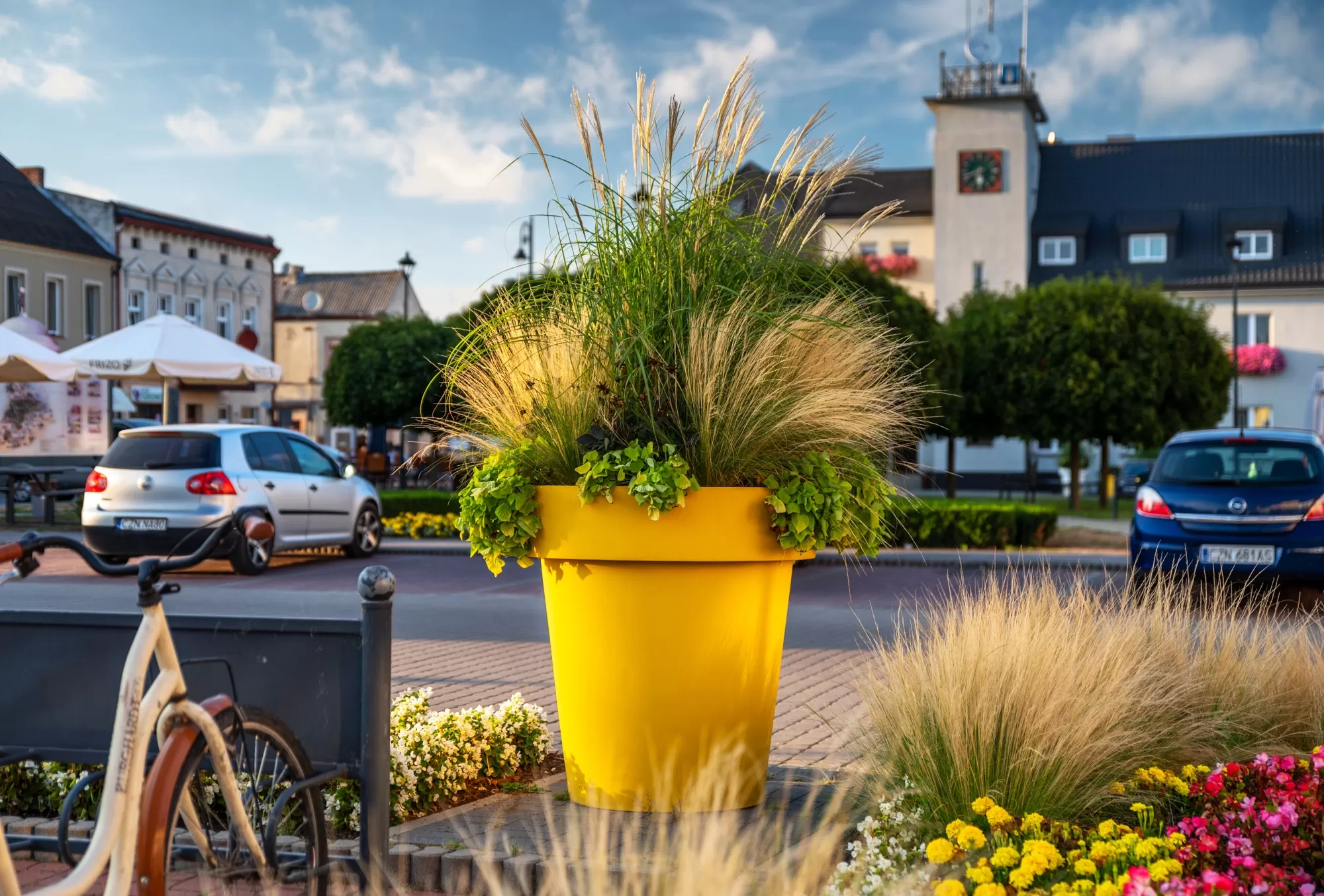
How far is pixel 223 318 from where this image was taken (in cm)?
5844

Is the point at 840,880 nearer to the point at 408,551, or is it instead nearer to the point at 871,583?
the point at 871,583

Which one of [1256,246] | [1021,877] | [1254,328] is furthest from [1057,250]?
[1021,877]

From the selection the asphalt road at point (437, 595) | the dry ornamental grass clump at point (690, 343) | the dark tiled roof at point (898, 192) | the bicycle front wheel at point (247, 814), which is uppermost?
the dark tiled roof at point (898, 192)

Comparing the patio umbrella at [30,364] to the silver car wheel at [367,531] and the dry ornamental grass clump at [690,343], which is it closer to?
the silver car wheel at [367,531]

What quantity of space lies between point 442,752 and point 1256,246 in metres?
56.6

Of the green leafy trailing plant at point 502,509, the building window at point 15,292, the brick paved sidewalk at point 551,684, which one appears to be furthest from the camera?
the building window at point 15,292

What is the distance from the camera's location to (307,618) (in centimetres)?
Result: 380

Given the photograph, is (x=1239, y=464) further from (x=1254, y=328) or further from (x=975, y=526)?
(x=1254, y=328)

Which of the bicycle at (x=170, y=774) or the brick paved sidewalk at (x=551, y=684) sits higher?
the bicycle at (x=170, y=774)

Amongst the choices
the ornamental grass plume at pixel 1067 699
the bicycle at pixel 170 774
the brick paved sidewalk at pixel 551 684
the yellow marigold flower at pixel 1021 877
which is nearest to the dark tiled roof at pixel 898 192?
the brick paved sidewalk at pixel 551 684

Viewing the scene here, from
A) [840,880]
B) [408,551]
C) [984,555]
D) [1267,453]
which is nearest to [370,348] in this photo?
[408,551]

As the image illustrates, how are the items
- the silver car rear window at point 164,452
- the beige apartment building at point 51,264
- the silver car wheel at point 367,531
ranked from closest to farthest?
the silver car rear window at point 164,452 < the silver car wheel at point 367,531 < the beige apartment building at point 51,264

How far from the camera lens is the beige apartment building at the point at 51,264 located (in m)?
45.5

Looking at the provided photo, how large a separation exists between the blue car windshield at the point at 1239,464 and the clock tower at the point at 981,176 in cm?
4163
